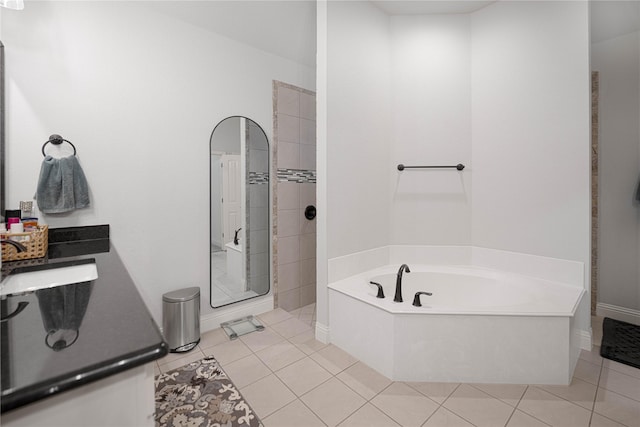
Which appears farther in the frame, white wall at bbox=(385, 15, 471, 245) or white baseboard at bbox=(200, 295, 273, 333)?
white wall at bbox=(385, 15, 471, 245)

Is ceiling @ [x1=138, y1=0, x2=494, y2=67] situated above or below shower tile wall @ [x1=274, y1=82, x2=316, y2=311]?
above

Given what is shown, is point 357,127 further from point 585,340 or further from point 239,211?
point 585,340

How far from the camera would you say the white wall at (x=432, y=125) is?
2.68 meters

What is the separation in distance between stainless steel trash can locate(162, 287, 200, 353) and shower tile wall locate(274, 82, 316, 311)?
887mm

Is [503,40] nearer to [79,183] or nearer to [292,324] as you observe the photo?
[292,324]

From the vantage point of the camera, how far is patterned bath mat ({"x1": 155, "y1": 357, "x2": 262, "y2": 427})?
1.53 metres

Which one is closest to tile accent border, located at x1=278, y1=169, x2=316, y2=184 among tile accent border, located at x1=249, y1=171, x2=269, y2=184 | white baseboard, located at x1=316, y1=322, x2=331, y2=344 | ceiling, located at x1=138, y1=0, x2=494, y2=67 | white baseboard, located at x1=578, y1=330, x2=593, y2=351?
tile accent border, located at x1=249, y1=171, x2=269, y2=184

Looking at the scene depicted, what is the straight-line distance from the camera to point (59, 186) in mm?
1792

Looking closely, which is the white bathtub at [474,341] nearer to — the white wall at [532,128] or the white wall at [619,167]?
the white wall at [532,128]

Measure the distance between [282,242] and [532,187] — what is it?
7.32 feet

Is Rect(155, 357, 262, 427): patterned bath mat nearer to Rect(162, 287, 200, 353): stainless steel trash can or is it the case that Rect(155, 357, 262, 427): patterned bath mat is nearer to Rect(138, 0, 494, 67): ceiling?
Rect(162, 287, 200, 353): stainless steel trash can

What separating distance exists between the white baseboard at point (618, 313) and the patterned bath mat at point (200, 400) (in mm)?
3173

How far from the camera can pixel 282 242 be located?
295 centimetres

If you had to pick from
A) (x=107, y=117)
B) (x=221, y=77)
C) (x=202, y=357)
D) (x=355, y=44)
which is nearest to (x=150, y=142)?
(x=107, y=117)
